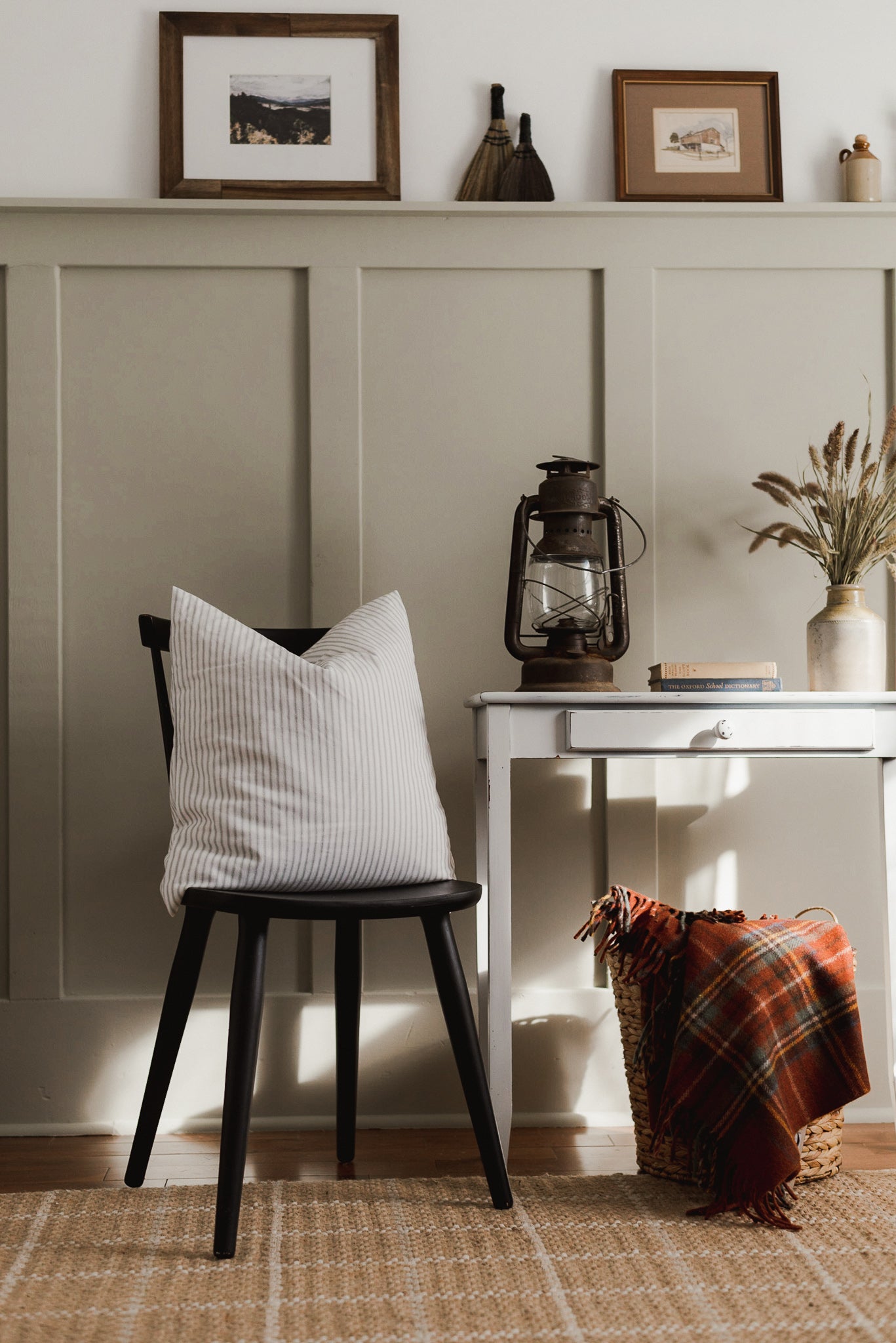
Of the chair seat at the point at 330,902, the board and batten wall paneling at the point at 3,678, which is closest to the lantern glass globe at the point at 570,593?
the chair seat at the point at 330,902

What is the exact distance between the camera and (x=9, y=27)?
2195 mm

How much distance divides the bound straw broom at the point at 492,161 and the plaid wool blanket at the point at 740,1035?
4.75 feet

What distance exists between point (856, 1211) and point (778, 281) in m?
1.75

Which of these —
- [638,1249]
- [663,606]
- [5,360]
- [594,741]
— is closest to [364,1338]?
[638,1249]

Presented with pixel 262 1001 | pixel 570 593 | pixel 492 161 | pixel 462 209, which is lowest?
pixel 262 1001

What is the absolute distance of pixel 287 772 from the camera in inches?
61.7

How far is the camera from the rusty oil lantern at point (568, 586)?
1.91m

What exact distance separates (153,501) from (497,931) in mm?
1112

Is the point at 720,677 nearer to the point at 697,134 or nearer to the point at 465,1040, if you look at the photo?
the point at 465,1040

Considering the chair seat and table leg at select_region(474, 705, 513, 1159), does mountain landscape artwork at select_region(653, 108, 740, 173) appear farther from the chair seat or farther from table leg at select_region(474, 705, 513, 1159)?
the chair seat

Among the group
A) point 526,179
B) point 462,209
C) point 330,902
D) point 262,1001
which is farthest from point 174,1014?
point 526,179

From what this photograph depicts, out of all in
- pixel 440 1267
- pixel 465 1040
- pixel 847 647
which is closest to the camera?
pixel 440 1267

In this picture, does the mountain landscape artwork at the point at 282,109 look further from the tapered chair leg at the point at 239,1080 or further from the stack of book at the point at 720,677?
the tapered chair leg at the point at 239,1080

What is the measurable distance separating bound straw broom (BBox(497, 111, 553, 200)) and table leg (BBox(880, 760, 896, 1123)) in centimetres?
133
